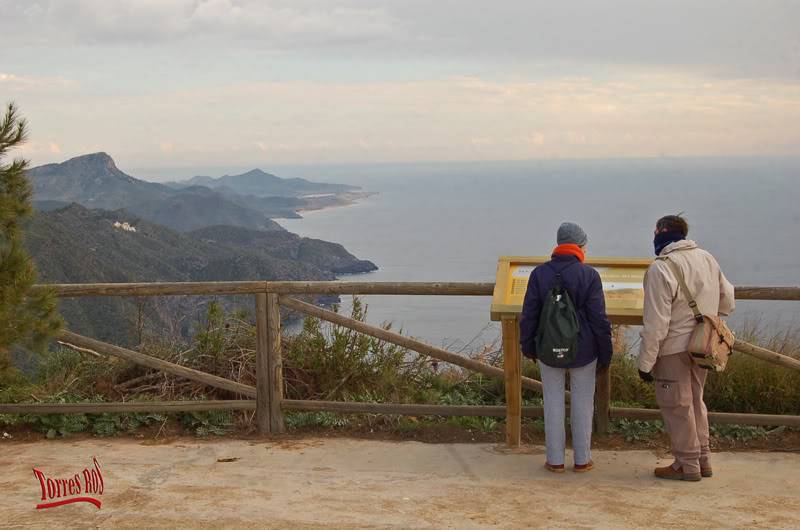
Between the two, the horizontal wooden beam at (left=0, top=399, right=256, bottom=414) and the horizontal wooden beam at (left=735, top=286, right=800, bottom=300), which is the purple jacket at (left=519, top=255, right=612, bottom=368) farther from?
the horizontal wooden beam at (left=0, top=399, right=256, bottom=414)

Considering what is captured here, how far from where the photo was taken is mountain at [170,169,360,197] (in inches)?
3930

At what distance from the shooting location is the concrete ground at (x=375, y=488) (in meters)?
4.91

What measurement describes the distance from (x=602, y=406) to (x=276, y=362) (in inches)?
100

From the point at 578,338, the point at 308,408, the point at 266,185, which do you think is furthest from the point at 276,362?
the point at 266,185

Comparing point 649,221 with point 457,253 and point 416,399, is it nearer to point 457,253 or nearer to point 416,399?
point 457,253

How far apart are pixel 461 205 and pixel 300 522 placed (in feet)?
378

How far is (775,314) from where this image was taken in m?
9.29

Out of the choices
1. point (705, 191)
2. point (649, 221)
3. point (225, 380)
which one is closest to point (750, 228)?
point (649, 221)

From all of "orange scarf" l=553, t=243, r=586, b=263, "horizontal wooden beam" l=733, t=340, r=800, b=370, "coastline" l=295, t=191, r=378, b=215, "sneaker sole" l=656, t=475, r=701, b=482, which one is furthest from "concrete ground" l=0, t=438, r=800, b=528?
"coastline" l=295, t=191, r=378, b=215

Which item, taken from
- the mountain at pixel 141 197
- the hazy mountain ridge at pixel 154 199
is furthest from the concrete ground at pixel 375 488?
the mountain at pixel 141 197

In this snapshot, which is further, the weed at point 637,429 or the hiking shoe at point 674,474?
the weed at point 637,429

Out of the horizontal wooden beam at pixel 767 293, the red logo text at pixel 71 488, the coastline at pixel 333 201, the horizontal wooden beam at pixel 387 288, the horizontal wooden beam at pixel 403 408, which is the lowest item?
the red logo text at pixel 71 488

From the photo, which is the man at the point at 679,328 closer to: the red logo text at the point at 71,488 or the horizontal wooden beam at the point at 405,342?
the horizontal wooden beam at the point at 405,342

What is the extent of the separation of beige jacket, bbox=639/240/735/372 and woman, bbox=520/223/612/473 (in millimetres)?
288
